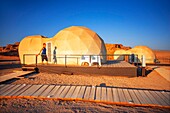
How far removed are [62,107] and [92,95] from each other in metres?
1.22

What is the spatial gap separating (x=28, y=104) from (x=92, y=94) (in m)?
2.17

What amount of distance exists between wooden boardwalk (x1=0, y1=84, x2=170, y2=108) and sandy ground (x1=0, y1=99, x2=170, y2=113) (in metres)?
0.21

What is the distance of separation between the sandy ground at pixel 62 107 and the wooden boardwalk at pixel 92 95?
21 centimetres

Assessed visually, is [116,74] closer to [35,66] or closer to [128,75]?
[128,75]

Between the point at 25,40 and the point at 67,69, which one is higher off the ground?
the point at 25,40

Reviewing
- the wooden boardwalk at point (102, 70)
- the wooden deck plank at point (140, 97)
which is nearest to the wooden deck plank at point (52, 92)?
the wooden deck plank at point (140, 97)

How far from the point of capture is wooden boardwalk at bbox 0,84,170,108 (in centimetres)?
430

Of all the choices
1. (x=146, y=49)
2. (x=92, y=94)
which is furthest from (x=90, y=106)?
(x=146, y=49)

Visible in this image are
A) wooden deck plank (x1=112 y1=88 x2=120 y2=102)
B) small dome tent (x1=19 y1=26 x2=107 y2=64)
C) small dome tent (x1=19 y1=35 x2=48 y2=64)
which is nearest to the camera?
wooden deck plank (x1=112 y1=88 x2=120 y2=102)

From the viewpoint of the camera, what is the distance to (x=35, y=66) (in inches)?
466

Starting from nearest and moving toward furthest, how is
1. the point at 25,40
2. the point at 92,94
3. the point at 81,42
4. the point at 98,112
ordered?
the point at 98,112 < the point at 92,94 < the point at 81,42 < the point at 25,40

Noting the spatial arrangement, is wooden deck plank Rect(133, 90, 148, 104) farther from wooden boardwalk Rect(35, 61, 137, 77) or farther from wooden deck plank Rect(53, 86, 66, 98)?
wooden boardwalk Rect(35, 61, 137, 77)

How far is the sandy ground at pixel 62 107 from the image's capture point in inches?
150

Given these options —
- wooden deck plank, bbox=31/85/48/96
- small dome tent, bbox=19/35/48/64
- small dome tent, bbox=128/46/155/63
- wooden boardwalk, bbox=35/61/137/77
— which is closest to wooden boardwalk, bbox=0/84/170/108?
wooden deck plank, bbox=31/85/48/96
